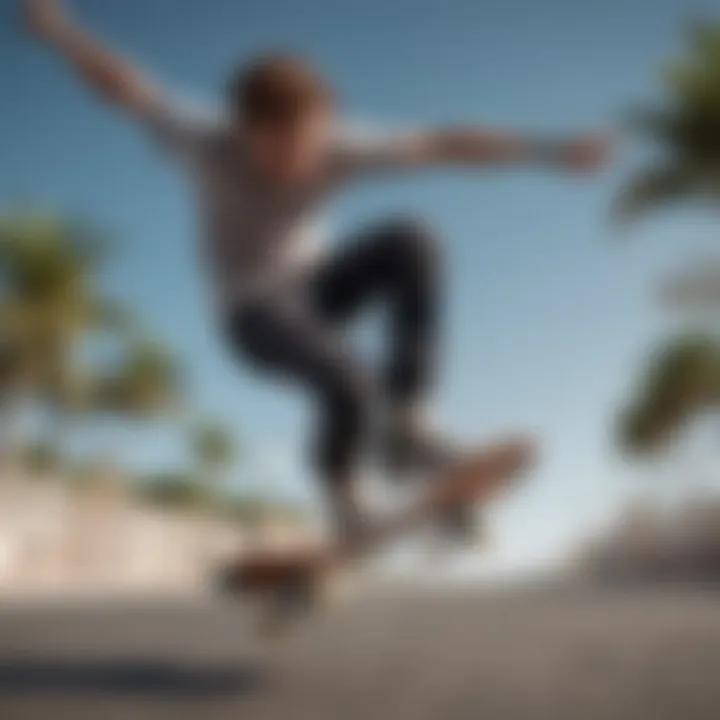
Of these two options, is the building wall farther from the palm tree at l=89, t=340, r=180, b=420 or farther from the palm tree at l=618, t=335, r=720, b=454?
the palm tree at l=618, t=335, r=720, b=454

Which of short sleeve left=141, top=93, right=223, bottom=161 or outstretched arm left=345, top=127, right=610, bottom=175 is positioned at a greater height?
short sleeve left=141, top=93, right=223, bottom=161

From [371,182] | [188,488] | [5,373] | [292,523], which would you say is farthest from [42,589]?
[5,373]

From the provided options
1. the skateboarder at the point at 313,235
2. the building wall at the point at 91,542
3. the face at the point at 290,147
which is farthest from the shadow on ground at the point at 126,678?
the face at the point at 290,147

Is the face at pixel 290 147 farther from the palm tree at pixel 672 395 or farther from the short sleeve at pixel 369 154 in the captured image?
the palm tree at pixel 672 395

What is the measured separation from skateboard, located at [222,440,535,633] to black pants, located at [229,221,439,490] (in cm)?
15

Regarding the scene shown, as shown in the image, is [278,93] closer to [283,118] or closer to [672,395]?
[283,118]

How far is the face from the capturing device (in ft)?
6.77

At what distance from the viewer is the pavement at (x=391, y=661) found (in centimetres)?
177

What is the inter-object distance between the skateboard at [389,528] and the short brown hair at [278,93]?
0.85m

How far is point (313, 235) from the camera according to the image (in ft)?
7.02

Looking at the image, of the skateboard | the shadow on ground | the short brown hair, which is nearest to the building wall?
the shadow on ground

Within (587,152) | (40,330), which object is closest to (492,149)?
(587,152)

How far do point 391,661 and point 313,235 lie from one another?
97 cm

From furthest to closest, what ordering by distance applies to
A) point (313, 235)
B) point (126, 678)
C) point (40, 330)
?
point (40, 330), point (313, 235), point (126, 678)
